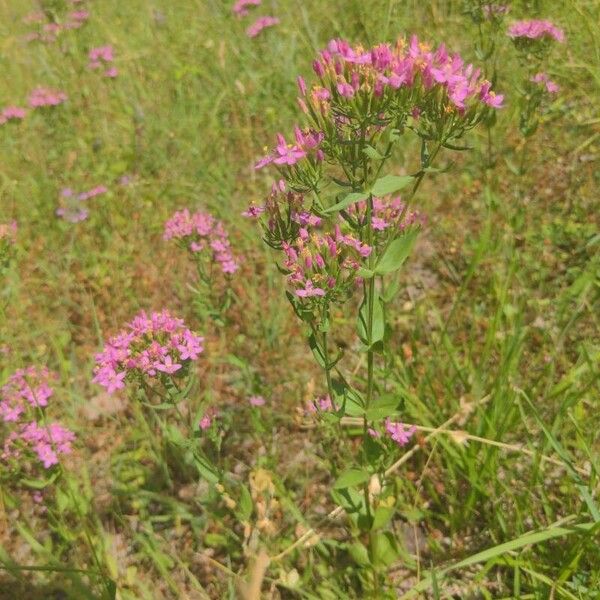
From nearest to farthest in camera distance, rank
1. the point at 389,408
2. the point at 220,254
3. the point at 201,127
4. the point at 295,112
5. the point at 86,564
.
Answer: the point at 389,408
the point at 86,564
the point at 220,254
the point at 295,112
the point at 201,127

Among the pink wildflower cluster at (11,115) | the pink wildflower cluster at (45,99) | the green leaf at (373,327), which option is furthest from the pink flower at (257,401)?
the pink wildflower cluster at (11,115)

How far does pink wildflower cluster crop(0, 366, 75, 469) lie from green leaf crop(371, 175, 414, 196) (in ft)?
5.48

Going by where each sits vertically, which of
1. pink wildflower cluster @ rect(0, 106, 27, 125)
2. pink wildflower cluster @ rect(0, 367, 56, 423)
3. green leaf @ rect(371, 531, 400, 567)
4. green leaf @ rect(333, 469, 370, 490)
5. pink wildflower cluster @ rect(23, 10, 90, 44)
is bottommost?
green leaf @ rect(371, 531, 400, 567)

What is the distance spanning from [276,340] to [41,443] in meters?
1.32

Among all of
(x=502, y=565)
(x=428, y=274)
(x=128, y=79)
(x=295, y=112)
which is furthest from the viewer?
(x=128, y=79)

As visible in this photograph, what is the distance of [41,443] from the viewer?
251 centimetres

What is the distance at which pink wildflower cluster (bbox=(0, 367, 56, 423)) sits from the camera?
2590 millimetres

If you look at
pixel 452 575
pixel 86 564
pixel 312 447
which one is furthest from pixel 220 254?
pixel 452 575

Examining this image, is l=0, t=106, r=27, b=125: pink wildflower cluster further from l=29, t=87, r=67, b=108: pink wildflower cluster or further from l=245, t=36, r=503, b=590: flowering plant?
l=245, t=36, r=503, b=590: flowering plant

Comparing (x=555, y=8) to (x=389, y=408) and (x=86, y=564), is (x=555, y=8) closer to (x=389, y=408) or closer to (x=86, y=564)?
(x=389, y=408)

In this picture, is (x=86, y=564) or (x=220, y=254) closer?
(x=86, y=564)

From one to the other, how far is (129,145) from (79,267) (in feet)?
4.55

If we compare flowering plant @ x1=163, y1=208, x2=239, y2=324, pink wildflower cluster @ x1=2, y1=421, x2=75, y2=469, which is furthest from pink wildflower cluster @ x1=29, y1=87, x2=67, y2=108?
pink wildflower cluster @ x1=2, y1=421, x2=75, y2=469

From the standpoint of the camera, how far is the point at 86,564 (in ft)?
7.93
